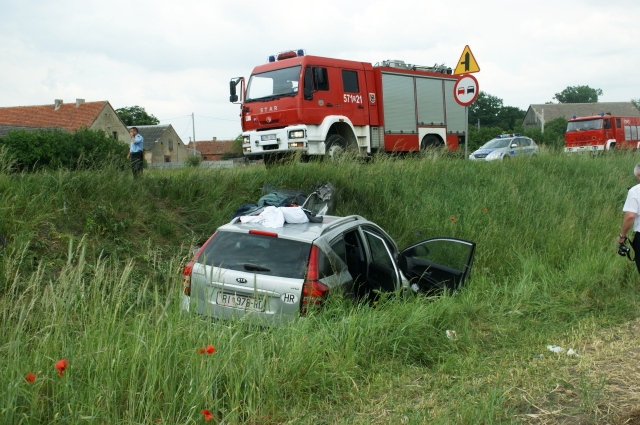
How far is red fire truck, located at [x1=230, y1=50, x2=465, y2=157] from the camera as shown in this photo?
14.0 metres

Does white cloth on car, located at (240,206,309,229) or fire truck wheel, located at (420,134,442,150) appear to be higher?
fire truck wheel, located at (420,134,442,150)

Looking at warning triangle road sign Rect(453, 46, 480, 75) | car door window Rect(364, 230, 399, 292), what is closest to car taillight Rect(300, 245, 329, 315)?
car door window Rect(364, 230, 399, 292)

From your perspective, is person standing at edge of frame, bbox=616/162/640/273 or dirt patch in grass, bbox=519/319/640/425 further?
person standing at edge of frame, bbox=616/162/640/273

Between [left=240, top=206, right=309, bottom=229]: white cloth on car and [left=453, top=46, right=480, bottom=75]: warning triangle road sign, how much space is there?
8.25m

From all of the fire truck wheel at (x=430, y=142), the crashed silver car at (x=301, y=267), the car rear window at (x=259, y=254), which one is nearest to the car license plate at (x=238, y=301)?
the crashed silver car at (x=301, y=267)

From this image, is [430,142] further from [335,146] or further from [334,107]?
[335,146]

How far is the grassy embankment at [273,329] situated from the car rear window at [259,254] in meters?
0.40

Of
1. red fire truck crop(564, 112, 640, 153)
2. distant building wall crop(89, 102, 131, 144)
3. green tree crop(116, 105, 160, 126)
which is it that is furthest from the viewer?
green tree crop(116, 105, 160, 126)

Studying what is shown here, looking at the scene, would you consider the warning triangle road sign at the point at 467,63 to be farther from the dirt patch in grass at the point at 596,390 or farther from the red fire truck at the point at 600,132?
the red fire truck at the point at 600,132

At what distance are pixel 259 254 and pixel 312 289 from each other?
68 cm

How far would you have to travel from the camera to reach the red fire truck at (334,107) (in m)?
14.0

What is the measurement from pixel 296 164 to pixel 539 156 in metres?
7.85

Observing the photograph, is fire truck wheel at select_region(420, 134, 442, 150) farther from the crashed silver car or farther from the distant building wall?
the distant building wall

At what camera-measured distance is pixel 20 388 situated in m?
3.32
